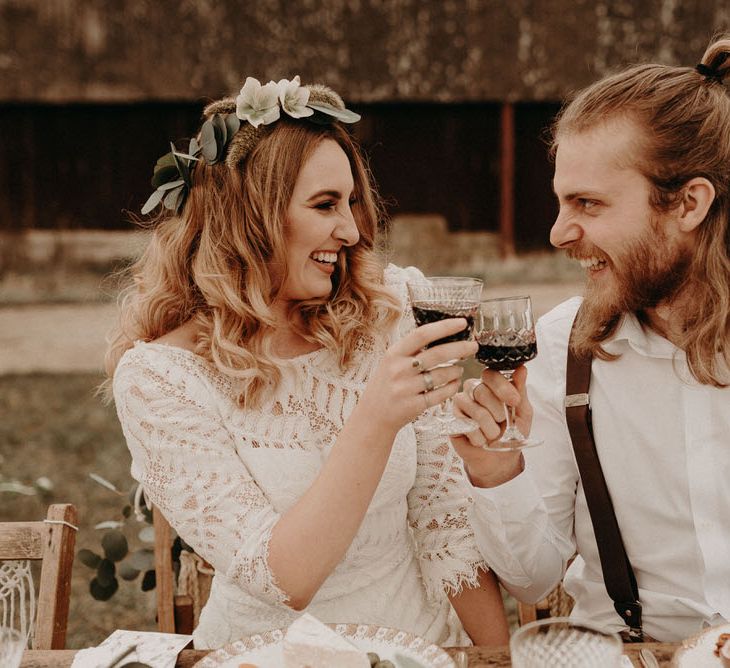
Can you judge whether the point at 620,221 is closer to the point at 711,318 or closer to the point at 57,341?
the point at 711,318

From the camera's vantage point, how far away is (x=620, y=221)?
2357 mm

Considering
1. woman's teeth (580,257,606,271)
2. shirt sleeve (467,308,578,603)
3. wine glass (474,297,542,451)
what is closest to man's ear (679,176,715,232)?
woman's teeth (580,257,606,271)

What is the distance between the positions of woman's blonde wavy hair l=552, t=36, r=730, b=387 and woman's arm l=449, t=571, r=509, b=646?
839 millimetres

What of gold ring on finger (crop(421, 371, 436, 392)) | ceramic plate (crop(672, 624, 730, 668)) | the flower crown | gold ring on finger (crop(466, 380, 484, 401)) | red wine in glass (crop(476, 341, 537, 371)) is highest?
the flower crown

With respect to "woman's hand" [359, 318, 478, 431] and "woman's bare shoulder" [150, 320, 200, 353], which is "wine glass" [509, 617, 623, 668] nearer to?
"woman's hand" [359, 318, 478, 431]

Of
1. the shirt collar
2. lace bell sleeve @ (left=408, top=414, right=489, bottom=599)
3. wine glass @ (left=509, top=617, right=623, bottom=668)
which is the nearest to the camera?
wine glass @ (left=509, top=617, right=623, bottom=668)

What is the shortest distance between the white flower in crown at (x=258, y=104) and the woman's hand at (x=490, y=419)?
959 mm

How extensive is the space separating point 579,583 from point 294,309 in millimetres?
1165

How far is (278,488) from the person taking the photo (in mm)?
2416

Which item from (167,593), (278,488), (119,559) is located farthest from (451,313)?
(119,559)

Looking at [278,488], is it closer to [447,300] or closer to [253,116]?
[447,300]

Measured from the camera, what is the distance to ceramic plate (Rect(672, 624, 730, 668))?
1665mm

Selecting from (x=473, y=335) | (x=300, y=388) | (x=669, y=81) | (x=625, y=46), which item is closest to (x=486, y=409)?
(x=473, y=335)

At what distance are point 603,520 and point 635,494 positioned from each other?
0.13 m
